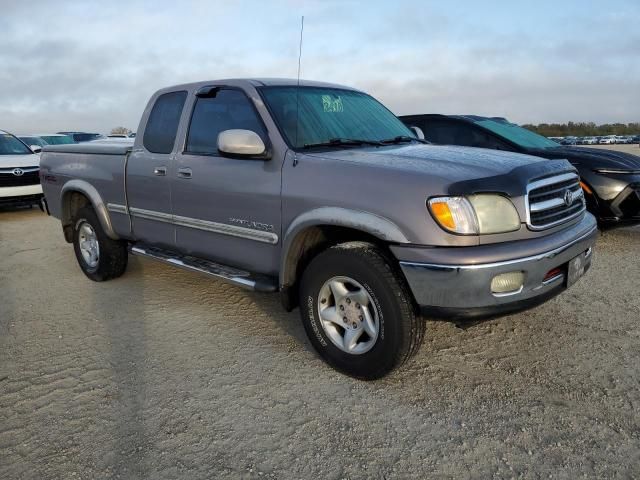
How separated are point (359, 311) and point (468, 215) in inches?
34.1

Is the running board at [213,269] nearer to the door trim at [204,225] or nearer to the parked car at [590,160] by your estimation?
the door trim at [204,225]

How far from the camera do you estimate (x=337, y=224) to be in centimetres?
287

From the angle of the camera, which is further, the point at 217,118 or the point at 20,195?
the point at 20,195

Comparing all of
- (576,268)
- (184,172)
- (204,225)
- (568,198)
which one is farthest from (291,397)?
(568,198)

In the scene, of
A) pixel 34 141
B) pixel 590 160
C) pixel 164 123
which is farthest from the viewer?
pixel 34 141

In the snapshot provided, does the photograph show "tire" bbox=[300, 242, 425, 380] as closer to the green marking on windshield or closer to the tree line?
the green marking on windshield

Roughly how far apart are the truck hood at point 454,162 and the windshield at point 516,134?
3.67 m

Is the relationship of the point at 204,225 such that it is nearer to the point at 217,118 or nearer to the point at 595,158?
the point at 217,118

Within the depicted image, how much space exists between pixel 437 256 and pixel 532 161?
39.5 inches

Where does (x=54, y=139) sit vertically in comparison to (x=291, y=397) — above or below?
above

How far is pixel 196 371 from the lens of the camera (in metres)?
3.20

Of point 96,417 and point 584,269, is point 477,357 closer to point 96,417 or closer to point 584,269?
point 584,269

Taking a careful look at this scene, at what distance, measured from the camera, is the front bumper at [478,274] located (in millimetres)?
2506

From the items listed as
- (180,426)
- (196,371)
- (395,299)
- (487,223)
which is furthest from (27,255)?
(487,223)
